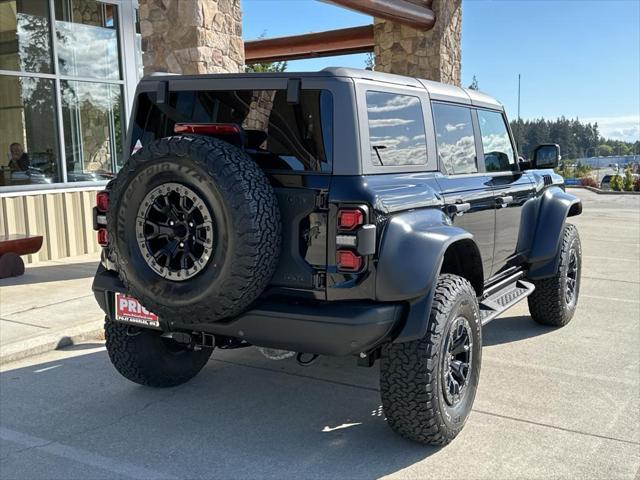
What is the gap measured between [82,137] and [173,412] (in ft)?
23.2

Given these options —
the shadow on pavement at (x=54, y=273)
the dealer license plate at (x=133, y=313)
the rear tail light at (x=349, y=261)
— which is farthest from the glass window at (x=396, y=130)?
the shadow on pavement at (x=54, y=273)

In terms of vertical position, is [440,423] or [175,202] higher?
[175,202]

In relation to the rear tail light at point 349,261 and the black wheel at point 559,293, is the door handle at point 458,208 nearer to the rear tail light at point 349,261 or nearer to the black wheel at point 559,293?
the rear tail light at point 349,261

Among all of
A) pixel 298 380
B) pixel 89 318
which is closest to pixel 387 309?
pixel 298 380

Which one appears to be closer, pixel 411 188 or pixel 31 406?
pixel 411 188

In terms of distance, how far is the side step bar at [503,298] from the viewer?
4.26 m

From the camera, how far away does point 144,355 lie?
13.4 ft

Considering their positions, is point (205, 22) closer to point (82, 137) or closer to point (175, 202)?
point (82, 137)

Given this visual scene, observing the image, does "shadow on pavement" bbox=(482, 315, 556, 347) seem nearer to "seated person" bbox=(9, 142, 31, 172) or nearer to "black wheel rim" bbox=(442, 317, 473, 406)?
"black wheel rim" bbox=(442, 317, 473, 406)

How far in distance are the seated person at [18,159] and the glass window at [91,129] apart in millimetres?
604

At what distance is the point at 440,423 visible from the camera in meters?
3.31

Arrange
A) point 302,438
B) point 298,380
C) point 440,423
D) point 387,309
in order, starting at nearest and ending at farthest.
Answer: point 387,309 < point 440,423 < point 302,438 < point 298,380

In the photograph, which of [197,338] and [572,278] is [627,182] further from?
[197,338]

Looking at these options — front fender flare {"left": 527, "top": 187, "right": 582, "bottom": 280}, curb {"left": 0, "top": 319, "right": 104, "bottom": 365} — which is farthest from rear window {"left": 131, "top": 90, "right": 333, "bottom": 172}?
front fender flare {"left": 527, "top": 187, "right": 582, "bottom": 280}
